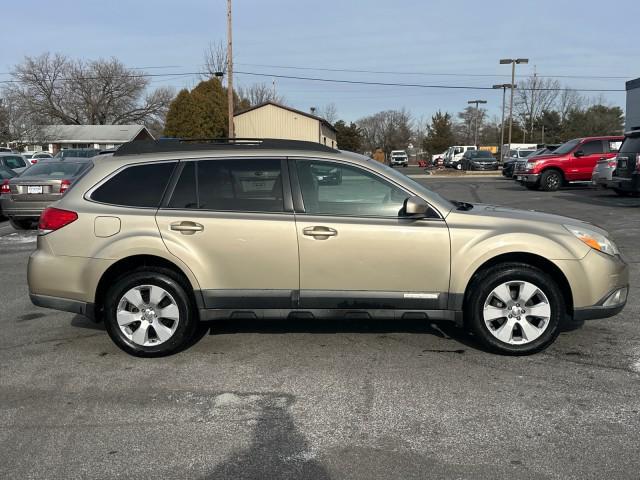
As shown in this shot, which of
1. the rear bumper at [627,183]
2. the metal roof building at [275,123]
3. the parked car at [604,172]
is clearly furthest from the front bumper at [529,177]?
the metal roof building at [275,123]

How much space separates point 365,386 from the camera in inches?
169

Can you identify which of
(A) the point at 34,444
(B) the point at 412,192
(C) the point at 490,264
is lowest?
(A) the point at 34,444

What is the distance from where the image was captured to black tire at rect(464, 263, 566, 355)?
4.75 m

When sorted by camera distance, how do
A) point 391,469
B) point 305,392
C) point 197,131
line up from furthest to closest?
point 197,131, point 305,392, point 391,469

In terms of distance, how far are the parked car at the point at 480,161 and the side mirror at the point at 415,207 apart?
1516 inches

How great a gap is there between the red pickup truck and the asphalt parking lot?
53.5 feet

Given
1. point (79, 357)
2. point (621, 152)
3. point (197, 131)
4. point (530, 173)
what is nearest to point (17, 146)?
point (197, 131)

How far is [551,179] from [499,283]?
18.0 metres

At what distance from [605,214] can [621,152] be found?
2.77 meters

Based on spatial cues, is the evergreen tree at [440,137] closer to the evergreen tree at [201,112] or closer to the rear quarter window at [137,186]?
the evergreen tree at [201,112]

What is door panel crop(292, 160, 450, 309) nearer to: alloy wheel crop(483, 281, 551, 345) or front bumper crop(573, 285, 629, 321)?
alloy wheel crop(483, 281, 551, 345)

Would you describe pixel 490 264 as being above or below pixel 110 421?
above

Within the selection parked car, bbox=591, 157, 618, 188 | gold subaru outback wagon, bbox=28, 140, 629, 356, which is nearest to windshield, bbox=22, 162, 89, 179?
gold subaru outback wagon, bbox=28, 140, 629, 356

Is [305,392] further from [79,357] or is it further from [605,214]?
[605,214]
